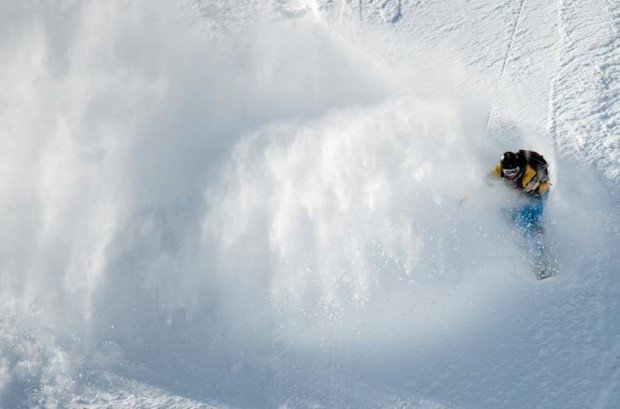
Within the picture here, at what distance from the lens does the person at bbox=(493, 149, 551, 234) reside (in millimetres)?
8000

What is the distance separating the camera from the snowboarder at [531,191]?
801 cm

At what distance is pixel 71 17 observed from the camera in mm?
13047

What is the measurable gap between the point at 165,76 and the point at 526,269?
26.6ft

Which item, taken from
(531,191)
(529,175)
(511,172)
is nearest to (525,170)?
(529,175)

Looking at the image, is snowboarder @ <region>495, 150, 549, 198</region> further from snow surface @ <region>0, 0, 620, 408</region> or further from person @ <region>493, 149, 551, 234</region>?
snow surface @ <region>0, 0, 620, 408</region>

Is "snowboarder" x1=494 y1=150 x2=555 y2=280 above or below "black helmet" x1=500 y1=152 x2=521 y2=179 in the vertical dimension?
below

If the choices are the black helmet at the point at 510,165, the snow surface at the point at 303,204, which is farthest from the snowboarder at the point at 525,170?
the snow surface at the point at 303,204

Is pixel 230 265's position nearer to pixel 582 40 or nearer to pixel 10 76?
pixel 10 76

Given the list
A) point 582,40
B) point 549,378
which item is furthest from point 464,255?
point 582,40

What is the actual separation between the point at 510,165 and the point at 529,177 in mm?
317

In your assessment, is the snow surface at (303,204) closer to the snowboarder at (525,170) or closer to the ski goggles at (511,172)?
the snowboarder at (525,170)

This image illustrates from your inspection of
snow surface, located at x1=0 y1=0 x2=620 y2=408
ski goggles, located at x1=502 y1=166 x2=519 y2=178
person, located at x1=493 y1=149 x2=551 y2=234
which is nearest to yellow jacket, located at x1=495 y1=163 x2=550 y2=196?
person, located at x1=493 y1=149 x2=551 y2=234

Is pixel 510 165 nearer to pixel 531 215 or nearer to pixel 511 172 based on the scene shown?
pixel 511 172

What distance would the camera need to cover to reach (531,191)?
820 centimetres
